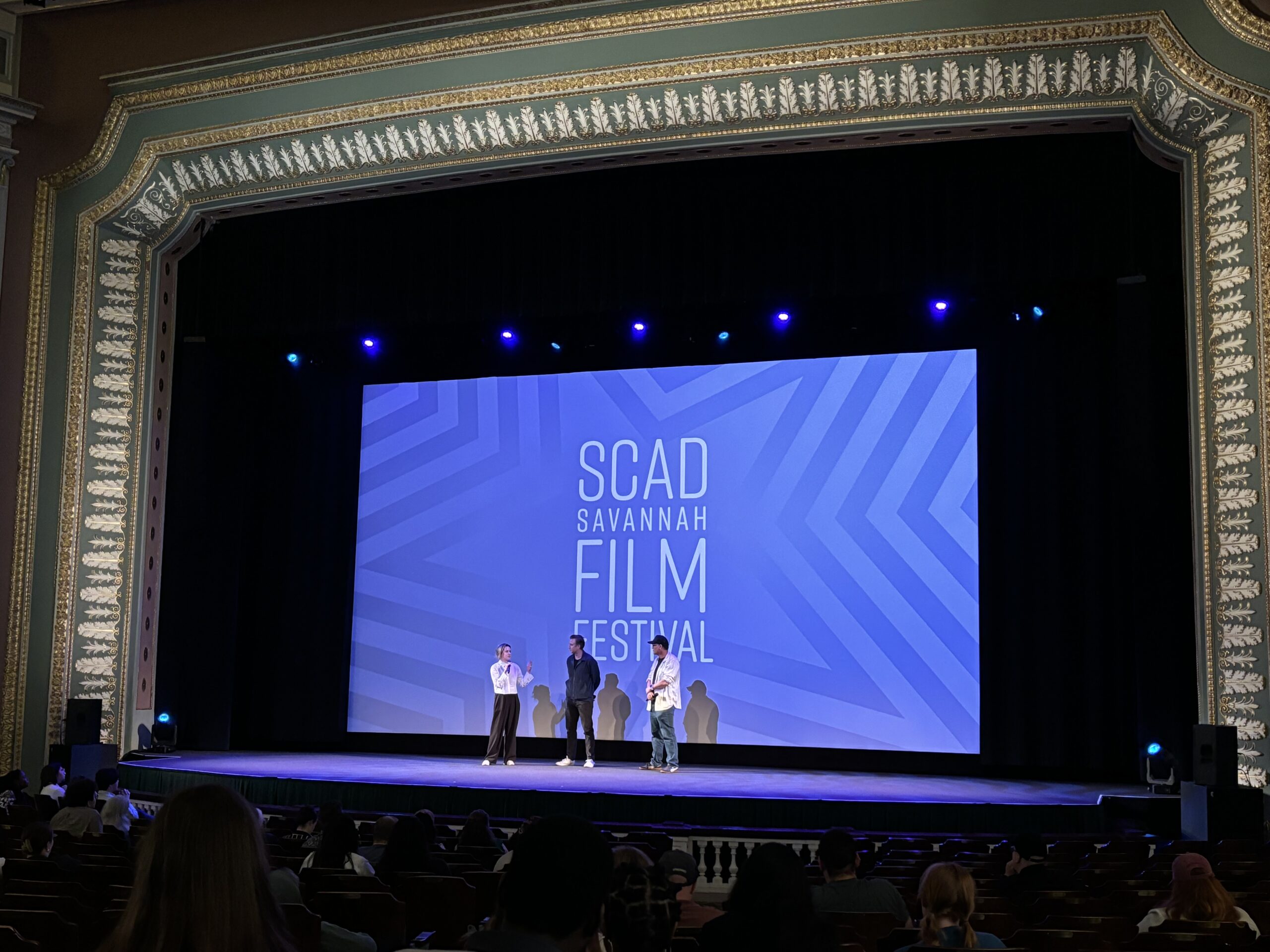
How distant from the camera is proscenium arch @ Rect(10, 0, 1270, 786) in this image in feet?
27.8

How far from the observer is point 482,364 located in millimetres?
14383

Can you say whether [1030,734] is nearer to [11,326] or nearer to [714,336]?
[714,336]

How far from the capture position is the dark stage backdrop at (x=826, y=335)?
10703 millimetres

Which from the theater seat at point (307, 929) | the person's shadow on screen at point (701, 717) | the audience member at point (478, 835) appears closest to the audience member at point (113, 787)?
the audience member at point (478, 835)

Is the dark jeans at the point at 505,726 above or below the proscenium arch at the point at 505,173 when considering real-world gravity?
below

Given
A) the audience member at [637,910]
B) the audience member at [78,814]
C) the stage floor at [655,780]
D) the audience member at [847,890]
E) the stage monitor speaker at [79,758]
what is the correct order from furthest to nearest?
the stage monitor speaker at [79,758] < the stage floor at [655,780] < the audience member at [78,814] < the audience member at [847,890] < the audience member at [637,910]

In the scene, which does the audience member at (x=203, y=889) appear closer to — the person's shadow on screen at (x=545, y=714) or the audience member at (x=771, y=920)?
the audience member at (x=771, y=920)

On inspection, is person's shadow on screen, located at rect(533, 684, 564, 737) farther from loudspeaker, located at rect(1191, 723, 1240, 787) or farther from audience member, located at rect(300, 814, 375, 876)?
audience member, located at rect(300, 814, 375, 876)

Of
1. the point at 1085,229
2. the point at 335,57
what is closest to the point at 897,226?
the point at 1085,229

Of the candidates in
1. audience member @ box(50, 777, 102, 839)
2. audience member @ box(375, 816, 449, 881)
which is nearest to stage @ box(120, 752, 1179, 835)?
audience member @ box(50, 777, 102, 839)

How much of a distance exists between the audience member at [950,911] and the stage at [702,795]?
5334mm

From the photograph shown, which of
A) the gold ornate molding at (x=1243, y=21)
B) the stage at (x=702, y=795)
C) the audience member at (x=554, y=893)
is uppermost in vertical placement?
the gold ornate molding at (x=1243, y=21)

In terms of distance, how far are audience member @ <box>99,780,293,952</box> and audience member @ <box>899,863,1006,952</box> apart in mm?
2196

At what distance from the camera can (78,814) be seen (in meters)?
6.28
